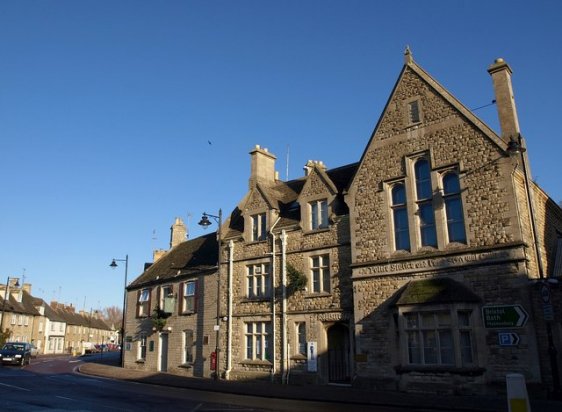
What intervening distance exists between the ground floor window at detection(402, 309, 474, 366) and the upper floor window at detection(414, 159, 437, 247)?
2.96 meters

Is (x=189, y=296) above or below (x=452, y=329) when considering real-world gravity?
above

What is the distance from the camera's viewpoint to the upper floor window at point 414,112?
71.7ft

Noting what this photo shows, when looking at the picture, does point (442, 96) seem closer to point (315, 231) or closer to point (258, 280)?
point (315, 231)

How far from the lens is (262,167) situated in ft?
101

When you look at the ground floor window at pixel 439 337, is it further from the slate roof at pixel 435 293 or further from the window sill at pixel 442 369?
A: the slate roof at pixel 435 293

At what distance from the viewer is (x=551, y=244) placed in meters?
21.2

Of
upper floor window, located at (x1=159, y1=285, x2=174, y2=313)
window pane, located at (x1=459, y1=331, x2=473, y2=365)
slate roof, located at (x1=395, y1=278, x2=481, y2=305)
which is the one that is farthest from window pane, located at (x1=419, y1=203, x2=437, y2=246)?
upper floor window, located at (x1=159, y1=285, x2=174, y2=313)

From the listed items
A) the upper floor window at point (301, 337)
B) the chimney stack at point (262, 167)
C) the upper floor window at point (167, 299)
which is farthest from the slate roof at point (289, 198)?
the upper floor window at point (167, 299)

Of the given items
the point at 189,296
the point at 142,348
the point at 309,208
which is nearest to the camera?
the point at 309,208

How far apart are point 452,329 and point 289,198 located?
13.0 meters

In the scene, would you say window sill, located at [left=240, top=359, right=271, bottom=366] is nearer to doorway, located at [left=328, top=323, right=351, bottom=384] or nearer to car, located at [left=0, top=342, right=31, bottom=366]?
doorway, located at [left=328, top=323, right=351, bottom=384]

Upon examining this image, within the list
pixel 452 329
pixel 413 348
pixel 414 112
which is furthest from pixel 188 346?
pixel 414 112

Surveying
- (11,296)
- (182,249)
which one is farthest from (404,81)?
(11,296)

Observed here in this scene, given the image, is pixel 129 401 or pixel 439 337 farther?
pixel 439 337
